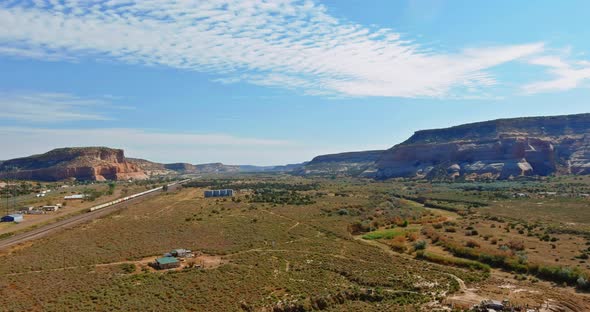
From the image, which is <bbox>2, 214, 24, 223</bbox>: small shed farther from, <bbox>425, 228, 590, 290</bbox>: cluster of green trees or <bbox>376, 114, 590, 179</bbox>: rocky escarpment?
<bbox>376, 114, 590, 179</bbox>: rocky escarpment

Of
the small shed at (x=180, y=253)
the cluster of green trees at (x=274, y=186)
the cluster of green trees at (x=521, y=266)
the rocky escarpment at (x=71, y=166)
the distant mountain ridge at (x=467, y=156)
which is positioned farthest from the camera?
the rocky escarpment at (x=71, y=166)

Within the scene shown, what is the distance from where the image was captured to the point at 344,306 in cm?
2425

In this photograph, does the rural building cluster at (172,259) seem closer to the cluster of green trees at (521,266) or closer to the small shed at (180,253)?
the small shed at (180,253)

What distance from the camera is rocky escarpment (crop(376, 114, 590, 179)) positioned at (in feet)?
425

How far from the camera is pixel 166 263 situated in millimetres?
31516

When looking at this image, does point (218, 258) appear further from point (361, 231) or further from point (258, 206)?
point (258, 206)

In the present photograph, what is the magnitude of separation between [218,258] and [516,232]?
3635 cm

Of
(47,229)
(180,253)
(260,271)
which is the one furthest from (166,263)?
(47,229)

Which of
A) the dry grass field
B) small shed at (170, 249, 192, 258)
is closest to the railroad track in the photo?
the dry grass field

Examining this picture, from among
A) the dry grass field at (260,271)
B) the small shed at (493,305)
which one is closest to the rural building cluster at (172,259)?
the dry grass field at (260,271)

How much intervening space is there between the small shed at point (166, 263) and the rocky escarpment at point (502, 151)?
402 feet

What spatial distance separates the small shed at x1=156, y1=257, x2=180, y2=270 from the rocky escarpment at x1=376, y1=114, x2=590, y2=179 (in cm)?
12261

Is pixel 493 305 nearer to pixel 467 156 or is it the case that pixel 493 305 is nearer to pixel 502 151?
pixel 502 151

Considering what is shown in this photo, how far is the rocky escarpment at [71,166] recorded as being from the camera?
162875mm
